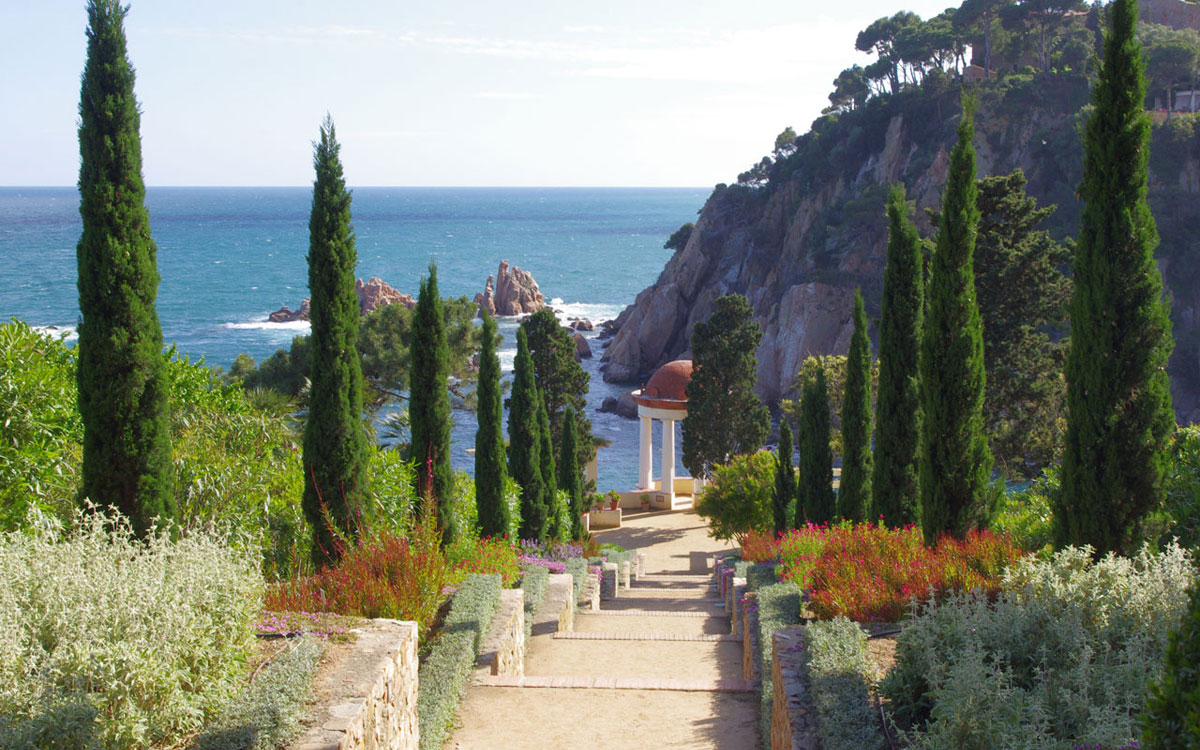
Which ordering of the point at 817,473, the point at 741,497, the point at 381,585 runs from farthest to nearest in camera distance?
the point at 741,497 → the point at 817,473 → the point at 381,585

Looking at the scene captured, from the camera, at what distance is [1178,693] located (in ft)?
9.84

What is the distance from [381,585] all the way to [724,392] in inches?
1000

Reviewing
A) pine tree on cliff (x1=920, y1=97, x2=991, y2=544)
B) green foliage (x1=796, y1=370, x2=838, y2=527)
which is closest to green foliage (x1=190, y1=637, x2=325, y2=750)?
pine tree on cliff (x1=920, y1=97, x2=991, y2=544)

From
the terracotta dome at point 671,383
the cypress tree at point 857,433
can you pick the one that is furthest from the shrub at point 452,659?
the terracotta dome at point 671,383

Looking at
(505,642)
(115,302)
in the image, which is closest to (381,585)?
(505,642)

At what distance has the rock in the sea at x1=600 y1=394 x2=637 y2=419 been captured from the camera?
60781 millimetres

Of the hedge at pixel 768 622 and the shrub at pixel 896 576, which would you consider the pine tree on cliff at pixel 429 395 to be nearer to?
the hedge at pixel 768 622

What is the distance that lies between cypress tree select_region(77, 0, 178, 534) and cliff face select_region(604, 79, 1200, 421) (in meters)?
47.1

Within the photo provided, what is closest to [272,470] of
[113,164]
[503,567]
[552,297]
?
[503,567]

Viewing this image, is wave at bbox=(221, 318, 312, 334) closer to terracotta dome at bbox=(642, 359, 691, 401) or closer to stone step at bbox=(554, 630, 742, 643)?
terracotta dome at bbox=(642, 359, 691, 401)

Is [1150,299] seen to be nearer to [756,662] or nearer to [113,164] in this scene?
[756,662]

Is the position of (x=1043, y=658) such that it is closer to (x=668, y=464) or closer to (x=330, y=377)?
(x=330, y=377)

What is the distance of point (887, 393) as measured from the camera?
14125 mm

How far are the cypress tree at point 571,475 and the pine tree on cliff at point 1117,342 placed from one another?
1763cm
